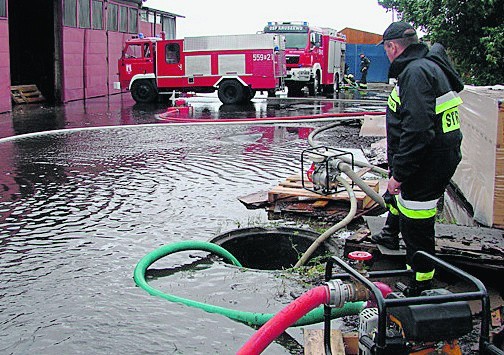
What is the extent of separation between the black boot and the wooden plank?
138cm

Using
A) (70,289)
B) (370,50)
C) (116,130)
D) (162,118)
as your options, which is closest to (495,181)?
(70,289)

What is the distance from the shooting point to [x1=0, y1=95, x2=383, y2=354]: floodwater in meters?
3.87

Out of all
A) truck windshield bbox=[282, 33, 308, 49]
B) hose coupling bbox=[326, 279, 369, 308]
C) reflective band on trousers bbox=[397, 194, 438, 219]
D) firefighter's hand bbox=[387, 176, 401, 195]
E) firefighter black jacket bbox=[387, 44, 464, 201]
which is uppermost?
truck windshield bbox=[282, 33, 308, 49]

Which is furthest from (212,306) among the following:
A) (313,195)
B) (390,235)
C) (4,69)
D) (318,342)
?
(4,69)

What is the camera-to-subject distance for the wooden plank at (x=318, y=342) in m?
3.41

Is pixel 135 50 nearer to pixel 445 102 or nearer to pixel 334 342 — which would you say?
pixel 445 102

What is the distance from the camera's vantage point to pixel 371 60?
131 ft

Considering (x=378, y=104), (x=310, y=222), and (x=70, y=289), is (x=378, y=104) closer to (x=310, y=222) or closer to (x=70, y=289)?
(x=310, y=222)

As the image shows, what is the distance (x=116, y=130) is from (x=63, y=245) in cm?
896

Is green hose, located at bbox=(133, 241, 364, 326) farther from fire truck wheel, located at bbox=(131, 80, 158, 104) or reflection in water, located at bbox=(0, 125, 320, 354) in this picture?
fire truck wheel, located at bbox=(131, 80, 158, 104)

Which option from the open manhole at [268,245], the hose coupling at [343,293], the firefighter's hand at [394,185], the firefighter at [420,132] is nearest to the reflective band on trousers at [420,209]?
the firefighter at [420,132]

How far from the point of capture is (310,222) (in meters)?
6.46

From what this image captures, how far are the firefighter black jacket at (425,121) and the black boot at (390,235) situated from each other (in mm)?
771

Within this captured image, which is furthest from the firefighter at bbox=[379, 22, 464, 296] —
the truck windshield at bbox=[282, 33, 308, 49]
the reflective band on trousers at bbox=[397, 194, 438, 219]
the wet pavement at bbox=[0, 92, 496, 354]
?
the truck windshield at bbox=[282, 33, 308, 49]
